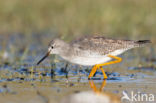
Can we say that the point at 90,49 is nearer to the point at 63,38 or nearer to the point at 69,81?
the point at 69,81

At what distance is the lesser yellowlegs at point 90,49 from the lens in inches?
321

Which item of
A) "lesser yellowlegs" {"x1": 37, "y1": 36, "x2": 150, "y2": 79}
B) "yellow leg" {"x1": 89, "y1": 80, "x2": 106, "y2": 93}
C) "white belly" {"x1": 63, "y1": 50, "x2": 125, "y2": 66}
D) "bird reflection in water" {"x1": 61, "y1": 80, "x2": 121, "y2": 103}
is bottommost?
"bird reflection in water" {"x1": 61, "y1": 80, "x2": 121, "y2": 103}

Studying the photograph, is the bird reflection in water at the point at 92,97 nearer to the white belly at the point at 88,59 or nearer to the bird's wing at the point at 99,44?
the white belly at the point at 88,59

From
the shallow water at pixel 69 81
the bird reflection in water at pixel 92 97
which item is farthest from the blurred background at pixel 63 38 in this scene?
the bird reflection in water at pixel 92 97

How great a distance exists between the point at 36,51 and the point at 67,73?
3144 mm

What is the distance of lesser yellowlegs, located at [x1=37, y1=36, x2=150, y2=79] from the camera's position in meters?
8.15

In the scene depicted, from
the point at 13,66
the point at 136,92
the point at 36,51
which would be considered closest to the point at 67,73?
the point at 13,66

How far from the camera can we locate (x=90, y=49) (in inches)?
324

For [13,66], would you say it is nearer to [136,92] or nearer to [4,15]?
[136,92]

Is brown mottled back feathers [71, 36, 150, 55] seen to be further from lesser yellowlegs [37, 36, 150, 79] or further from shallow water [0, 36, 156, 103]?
shallow water [0, 36, 156, 103]

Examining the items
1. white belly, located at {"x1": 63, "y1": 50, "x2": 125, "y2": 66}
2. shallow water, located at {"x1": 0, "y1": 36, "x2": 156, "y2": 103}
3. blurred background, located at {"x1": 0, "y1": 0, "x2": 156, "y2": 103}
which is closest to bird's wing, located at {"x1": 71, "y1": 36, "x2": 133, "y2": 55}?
white belly, located at {"x1": 63, "y1": 50, "x2": 125, "y2": 66}

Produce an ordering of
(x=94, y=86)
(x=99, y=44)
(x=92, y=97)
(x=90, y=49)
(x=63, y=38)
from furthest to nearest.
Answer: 1. (x=63, y=38)
2. (x=99, y=44)
3. (x=90, y=49)
4. (x=94, y=86)
5. (x=92, y=97)

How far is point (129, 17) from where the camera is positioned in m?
15.1

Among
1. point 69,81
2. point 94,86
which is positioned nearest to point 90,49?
point 69,81
